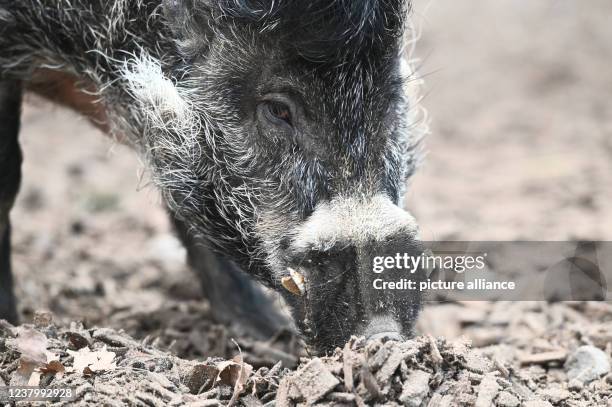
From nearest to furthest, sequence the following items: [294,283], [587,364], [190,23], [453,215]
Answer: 1. [294,283]
2. [587,364]
3. [190,23]
4. [453,215]

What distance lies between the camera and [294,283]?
12.6 ft

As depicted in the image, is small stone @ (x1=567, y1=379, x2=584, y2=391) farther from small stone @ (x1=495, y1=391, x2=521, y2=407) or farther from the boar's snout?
the boar's snout

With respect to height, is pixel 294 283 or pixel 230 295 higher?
pixel 230 295

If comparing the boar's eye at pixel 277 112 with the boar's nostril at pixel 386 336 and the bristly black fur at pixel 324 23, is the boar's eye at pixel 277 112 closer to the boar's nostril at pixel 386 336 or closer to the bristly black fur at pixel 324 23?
the bristly black fur at pixel 324 23

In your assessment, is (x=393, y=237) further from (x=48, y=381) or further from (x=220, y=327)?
(x=220, y=327)

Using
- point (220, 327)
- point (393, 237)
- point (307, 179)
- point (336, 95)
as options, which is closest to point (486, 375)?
point (393, 237)

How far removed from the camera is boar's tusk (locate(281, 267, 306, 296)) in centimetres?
381

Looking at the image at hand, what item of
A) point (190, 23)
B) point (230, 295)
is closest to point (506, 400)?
point (190, 23)

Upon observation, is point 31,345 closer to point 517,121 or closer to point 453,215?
point 453,215

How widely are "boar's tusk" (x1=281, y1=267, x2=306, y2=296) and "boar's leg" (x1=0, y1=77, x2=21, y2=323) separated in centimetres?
202

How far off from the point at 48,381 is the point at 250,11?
1964 mm

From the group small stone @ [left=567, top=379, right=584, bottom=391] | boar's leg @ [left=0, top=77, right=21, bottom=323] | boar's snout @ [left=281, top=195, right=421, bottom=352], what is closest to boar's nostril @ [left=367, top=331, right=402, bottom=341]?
boar's snout @ [left=281, top=195, right=421, bottom=352]

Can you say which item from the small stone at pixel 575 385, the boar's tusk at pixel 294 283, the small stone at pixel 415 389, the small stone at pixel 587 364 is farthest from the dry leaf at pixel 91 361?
the small stone at pixel 587 364

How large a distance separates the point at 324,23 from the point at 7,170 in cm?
228
